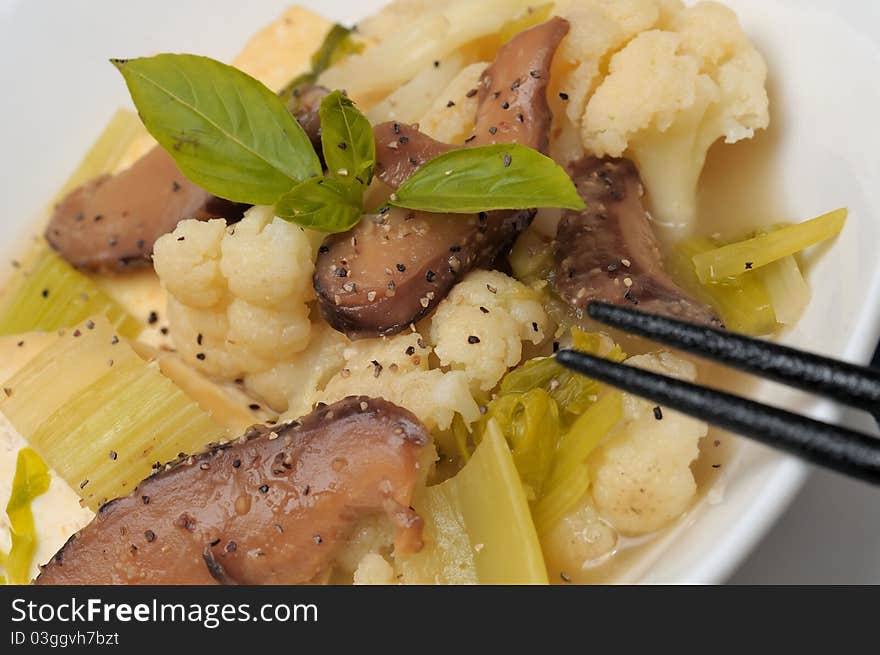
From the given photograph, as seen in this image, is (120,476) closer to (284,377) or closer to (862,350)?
(284,377)

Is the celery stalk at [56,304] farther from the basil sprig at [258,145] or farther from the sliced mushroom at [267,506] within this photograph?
the sliced mushroom at [267,506]

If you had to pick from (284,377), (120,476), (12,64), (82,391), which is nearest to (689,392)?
(284,377)

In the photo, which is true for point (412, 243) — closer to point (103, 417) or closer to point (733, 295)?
point (733, 295)

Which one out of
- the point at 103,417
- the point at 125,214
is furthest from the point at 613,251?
the point at 125,214
